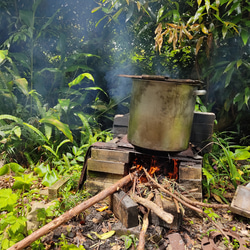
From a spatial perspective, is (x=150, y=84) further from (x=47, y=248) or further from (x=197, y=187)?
(x=47, y=248)

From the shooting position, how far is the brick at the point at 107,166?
2178mm

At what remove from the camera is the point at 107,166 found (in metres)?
2.21

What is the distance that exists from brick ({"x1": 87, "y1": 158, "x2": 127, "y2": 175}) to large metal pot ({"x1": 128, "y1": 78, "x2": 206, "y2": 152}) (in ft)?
1.01

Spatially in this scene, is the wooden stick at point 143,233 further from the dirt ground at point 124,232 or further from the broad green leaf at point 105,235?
the broad green leaf at point 105,235

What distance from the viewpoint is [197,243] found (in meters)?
1.75

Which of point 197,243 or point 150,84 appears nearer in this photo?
point 197,243

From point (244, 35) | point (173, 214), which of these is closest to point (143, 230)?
point (173, 214)

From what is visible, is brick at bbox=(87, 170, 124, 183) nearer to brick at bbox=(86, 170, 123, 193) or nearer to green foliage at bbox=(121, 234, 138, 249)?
brick at bbox=(86, 170, 123, 193)

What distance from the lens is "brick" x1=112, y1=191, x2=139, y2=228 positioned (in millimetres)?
1742

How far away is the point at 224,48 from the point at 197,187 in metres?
2.54

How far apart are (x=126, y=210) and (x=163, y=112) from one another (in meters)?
0.88

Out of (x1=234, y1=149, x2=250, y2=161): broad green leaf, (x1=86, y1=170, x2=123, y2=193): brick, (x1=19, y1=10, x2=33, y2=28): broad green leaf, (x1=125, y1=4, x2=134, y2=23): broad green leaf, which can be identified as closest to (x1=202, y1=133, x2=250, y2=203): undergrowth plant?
(x1=234, y1=149, x2=250, y2=161): broad green leaf

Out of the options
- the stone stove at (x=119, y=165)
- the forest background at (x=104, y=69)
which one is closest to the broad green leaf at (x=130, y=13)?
the forest background at (x=104, y=69)

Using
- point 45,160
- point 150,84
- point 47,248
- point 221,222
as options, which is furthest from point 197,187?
point 45,160
